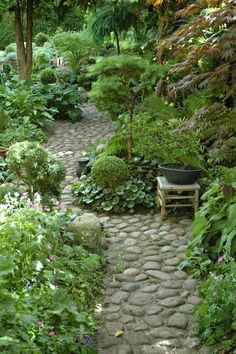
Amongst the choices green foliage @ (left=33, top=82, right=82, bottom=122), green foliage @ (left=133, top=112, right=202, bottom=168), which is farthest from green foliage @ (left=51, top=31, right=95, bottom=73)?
green foliage @ (left=133, top=112, right=202, bottom=168)

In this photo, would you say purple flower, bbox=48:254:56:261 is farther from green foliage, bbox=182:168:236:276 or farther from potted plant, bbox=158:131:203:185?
potted plant, bbox=158:131:203:185

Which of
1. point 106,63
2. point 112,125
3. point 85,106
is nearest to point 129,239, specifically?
point 106,63

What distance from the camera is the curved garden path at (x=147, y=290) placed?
3.46 metres

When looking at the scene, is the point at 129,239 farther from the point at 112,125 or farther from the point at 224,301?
the point at 112,125

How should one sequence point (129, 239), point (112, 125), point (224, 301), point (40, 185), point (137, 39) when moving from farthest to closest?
point (137, 39) < point (112, 125) < point (40, 185) < point (129, 239) < point (224, 301)

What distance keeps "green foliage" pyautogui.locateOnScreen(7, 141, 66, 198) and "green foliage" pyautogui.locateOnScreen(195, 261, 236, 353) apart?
2.93 metres

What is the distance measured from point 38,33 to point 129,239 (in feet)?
64.8

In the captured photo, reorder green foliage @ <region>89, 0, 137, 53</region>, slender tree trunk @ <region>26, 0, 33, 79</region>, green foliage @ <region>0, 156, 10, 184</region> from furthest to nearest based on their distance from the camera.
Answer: slender tree trunk @ <region>26, 0, 33, 79</region> < green foliage @ <region>89, 0, 137, 53</region> < green foliage @ <region>0, 156, 10, 184</region>

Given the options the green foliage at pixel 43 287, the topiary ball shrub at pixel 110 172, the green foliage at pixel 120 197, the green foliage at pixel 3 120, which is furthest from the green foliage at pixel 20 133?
the green foliage at pixel 43 287

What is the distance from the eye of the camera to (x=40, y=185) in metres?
5.99

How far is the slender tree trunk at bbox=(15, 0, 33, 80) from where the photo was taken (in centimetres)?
1201

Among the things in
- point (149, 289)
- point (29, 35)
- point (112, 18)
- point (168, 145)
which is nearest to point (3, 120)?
point (29, 35)

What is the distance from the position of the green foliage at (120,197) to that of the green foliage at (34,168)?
1.84 ft

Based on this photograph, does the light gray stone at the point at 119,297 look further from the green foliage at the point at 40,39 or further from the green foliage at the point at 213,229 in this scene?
the green foliage at the point at 40,39
